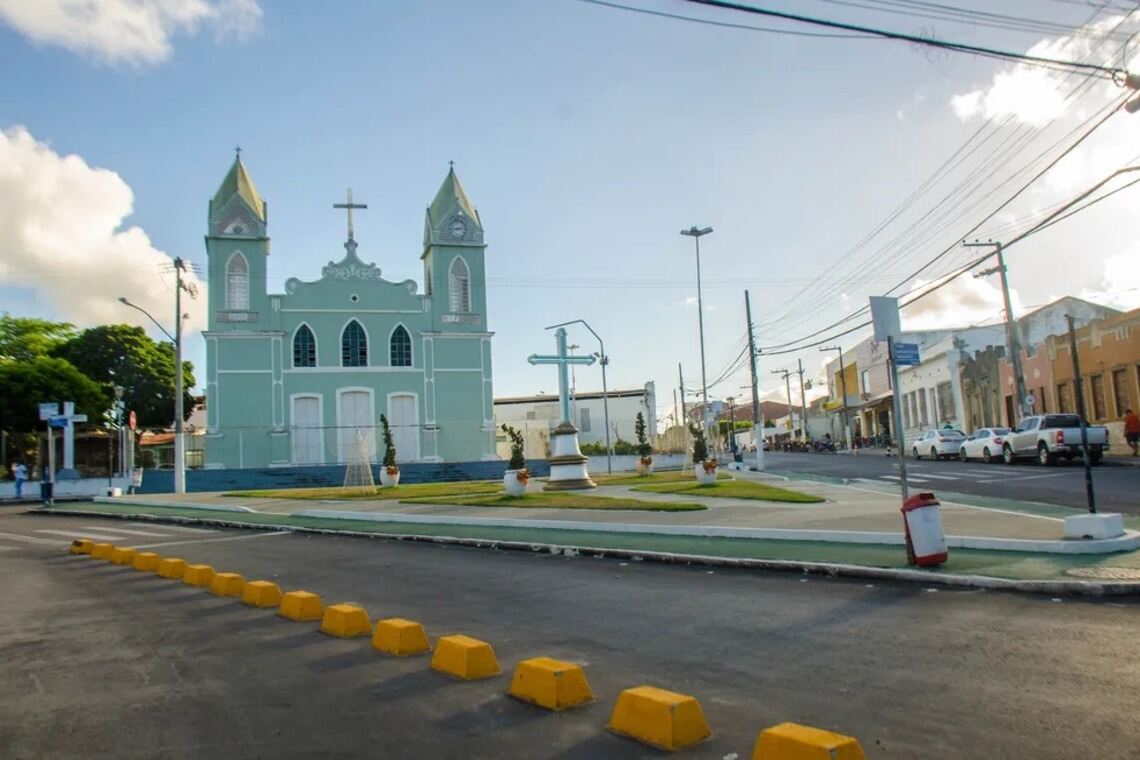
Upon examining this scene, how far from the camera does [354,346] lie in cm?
4784

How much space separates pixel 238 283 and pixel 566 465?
26.2 metres

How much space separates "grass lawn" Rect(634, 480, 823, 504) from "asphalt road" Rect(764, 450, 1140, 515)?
3942 millimetres

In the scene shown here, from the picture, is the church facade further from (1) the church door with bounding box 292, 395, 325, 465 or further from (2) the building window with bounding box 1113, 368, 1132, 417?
(2) the building window with bounding box 1113, 368, 1132, 417

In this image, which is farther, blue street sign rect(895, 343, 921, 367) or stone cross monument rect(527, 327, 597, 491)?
stone cross monument rect(527, 327, 597, 491)

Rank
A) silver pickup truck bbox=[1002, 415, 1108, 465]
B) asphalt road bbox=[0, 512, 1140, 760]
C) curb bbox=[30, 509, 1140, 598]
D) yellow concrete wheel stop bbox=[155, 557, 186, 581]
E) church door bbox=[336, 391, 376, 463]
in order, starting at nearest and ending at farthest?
asphalt road bbox=[0, 512, 1140, 760] → curb bbox=[30, 509, 1140, 598] → yellow concrete wheel stop bbox=[155, 557, 186, 581] → silver pickup truck bbox=[1002, 415, 1108, 465] → church door bbox=[336, 391, 376, 463]

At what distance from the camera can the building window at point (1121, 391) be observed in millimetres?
34094

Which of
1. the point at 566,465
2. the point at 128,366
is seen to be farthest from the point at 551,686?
the point at 128,366

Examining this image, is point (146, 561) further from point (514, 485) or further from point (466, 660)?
point (514, 485)

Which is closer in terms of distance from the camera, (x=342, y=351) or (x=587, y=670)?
(x=587, y=670)

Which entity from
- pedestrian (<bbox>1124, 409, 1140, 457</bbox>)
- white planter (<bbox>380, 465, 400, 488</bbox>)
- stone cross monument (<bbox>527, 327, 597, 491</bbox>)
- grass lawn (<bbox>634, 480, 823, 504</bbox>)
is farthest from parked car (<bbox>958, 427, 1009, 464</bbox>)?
white planter (<bbox>380, 465, 400, 488</bbox>)

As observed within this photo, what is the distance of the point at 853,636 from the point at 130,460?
37.6 m

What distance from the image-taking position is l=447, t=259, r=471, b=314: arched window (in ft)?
163

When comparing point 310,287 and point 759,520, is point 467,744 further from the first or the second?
point 310,287

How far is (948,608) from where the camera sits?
773 cm
